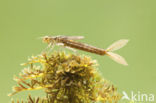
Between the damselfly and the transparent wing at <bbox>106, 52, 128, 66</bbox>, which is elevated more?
the damselfly

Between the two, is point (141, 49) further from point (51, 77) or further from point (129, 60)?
point (51, 77)

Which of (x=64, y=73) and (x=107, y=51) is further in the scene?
(x=107, y=51)

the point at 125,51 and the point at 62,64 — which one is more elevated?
the point at 125,51

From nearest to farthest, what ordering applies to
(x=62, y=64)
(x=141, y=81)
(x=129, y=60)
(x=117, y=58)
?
1. (x=62, y=64)
2. (x=117, y=58)
3. (x=141, y=81)
4. (x=129, y=60)

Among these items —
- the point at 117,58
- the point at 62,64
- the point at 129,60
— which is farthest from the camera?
the point at 129,60

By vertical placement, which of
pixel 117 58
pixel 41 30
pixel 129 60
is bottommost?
pixel 117 58

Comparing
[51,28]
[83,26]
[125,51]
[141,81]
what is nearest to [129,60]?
[125,51]

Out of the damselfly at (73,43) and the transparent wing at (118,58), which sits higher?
the damselfly at (73,43)

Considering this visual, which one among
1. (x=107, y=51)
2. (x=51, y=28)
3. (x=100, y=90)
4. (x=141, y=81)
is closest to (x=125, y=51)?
(x=141, y=81)

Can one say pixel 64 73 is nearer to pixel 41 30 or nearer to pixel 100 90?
pixel 100 90
